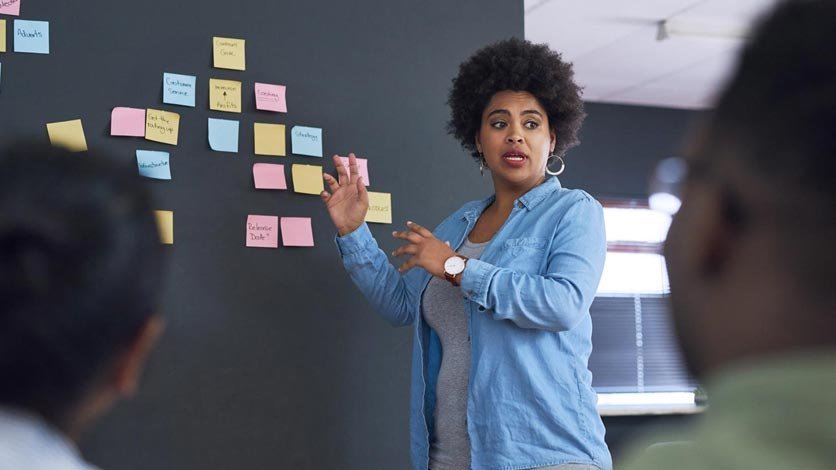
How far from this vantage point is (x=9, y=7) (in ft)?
7.18

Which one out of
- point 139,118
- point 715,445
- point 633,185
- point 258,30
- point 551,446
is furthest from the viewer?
point 633,185

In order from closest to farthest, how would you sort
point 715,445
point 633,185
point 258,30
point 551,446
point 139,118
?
1. point 715,445
2. point 551,446
3. point 139,118
4. point 258,30
5. point 633,185

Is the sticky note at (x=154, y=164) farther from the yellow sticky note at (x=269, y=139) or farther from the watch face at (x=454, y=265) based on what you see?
the watch face at (x=454, y=265)

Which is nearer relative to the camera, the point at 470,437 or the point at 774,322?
the point at 774,322

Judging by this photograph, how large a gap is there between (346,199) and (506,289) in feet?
1.86

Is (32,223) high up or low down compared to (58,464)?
up

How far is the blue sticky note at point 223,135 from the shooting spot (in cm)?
234

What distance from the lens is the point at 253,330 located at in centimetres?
233

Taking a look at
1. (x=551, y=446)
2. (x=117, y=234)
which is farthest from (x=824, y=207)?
(x=551, y=446)

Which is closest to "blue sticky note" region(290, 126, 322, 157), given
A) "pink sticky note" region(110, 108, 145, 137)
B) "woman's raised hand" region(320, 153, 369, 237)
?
"woman's raised hand" region(320, 153, 369, 237)

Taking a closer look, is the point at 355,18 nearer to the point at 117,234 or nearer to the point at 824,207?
the point at 117,234

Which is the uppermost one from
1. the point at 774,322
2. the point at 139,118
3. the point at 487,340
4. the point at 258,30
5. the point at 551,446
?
the point at 258,30

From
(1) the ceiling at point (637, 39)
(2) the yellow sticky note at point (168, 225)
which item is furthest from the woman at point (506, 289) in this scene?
(1) the ceiling at point (637, 39)

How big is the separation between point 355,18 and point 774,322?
7.31 feet
